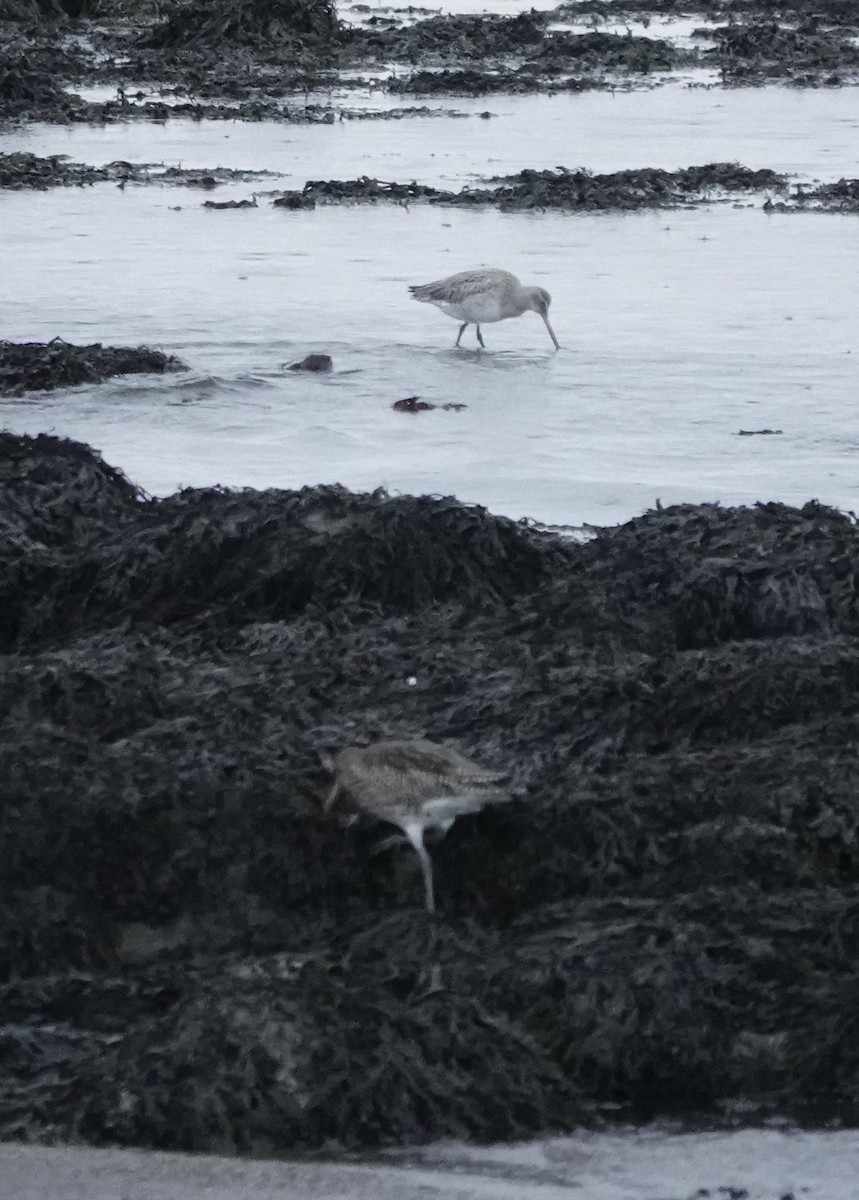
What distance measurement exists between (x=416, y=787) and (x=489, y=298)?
5.29 m

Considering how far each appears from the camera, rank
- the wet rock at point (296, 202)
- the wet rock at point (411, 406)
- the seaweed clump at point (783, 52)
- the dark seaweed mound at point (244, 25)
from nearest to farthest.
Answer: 1. the wet rock at point (411, 406)
2. the wet rock at point (296, 202)
3. the seaweed clump at point (783, 52)
4. the dark seaweed mound at point (244, 25)

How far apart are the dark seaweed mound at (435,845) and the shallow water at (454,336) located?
1411mm

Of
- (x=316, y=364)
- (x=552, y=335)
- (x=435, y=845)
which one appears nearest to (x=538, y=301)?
(x=552, y=335)

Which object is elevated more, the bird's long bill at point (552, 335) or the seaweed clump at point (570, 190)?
the seaweed clump at point (570, 190)

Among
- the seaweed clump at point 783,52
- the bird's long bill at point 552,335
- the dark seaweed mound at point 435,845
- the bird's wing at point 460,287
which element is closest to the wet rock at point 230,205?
the bird's wing at point 460,287

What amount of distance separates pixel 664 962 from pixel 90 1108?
95 cm

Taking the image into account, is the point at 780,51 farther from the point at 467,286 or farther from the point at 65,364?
the point at 65,364

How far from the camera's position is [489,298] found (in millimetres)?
8805

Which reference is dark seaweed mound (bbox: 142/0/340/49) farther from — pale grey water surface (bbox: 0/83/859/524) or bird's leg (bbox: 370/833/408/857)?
bird's leg (bbox: 370/833/408/857)

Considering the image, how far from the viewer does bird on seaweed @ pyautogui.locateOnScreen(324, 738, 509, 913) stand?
375 centimetres

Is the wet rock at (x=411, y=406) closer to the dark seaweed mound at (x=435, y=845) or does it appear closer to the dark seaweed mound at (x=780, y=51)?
the dark seaweed mound at (x=435, y=845)

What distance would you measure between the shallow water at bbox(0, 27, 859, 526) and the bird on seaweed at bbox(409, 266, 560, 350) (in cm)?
20

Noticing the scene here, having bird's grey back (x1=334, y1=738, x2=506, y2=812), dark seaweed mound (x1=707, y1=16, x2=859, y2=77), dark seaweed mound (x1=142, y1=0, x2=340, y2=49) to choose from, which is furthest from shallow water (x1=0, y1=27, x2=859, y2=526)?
A: dark seaweed mound (x1=142, y1=0, x2=340, y2=49)

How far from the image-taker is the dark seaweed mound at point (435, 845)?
3197 millimetres
